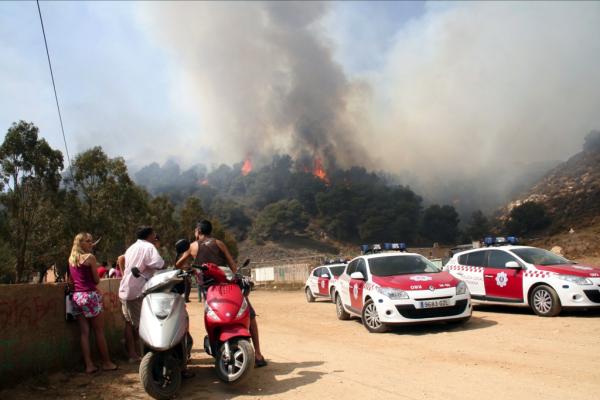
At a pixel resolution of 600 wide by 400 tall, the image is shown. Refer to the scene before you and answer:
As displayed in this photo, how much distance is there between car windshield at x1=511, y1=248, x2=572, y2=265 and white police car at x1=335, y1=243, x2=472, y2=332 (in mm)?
2198

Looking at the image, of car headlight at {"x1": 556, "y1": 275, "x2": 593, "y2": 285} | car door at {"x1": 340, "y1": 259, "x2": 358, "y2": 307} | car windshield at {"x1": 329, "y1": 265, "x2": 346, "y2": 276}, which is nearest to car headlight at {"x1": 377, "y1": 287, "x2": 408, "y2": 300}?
car door at {"x1": 340, "y1": 259, "x2": 358, "y2": 307}

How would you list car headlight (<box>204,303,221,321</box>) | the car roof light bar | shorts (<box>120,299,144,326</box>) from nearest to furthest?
car headlight (<box>204,303,221,321</box>)
shorts (<box>120,299,144,326</box>)
the car roof light bar

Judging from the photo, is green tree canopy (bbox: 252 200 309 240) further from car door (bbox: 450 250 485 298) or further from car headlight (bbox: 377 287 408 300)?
car headlight (bbox: 377 287 408 300)

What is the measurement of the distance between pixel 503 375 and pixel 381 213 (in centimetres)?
8424

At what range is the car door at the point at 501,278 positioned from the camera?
10.8m

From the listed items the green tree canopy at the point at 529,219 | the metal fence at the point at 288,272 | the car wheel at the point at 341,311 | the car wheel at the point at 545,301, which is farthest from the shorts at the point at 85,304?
the green tree canopy at the point at 529,219

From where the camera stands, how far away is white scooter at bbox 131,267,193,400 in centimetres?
507

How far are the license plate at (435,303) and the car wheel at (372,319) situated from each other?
2.81 ft

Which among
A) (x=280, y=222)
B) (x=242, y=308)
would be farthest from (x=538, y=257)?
(x=280, y=222)

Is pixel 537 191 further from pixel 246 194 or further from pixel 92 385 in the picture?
pixel 92 385

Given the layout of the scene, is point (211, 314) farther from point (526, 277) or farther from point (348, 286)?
point (526, 277)

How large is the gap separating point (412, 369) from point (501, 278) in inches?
226

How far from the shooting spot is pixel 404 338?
8.74m

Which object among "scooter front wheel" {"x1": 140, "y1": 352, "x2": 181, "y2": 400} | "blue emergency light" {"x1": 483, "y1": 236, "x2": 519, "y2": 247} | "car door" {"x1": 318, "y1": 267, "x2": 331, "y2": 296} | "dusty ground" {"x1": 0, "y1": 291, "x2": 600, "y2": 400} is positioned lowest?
"dusty ground" {"x1": 0, "y1": 291, "x2": 600, "y2": 400}
